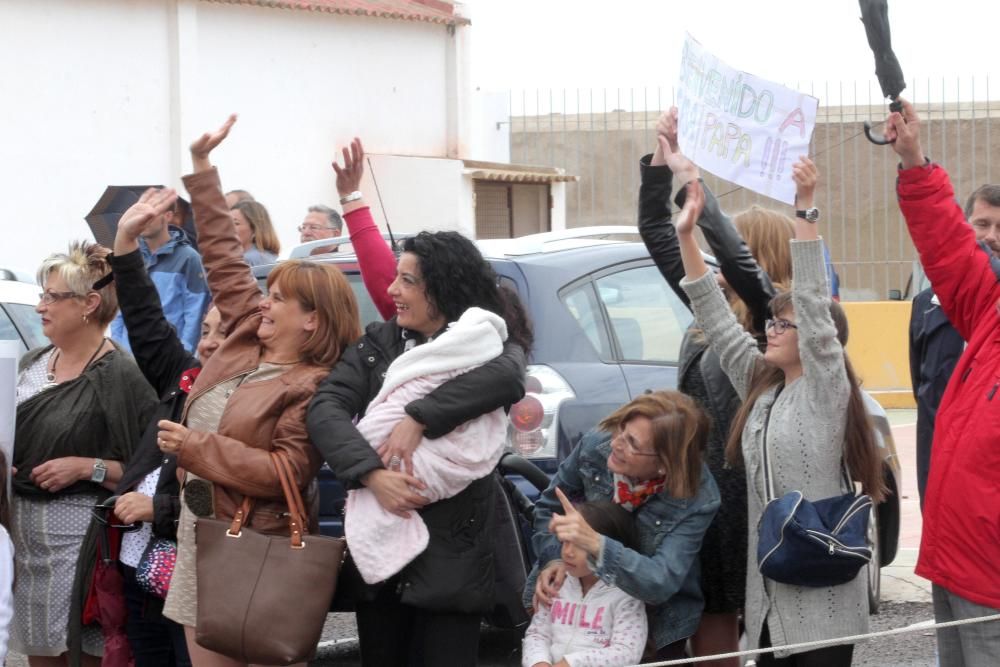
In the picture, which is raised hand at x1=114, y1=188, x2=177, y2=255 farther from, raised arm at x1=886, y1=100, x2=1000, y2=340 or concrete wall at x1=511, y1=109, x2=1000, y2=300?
concrete wall at x1=511, y1=109, x2=1000, y2=300

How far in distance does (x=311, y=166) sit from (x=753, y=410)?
61.3 ft

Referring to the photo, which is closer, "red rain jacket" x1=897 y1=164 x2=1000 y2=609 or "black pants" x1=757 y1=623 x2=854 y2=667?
"red rain jacket" x1=897 y1=164 x2=1000 y2=609

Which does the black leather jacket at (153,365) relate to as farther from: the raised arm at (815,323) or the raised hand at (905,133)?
the raised hand at (905,133)

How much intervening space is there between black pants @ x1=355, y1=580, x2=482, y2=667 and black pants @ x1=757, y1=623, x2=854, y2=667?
2.78 feet

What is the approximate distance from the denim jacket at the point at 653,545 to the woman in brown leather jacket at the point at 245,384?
772 millimetres

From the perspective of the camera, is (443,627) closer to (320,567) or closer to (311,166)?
(320,567)

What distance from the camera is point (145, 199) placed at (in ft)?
16.4

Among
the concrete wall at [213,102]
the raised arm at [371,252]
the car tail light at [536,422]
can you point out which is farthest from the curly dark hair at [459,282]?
the concrete wall at [213,102]

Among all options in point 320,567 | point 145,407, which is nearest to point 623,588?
point 320,567

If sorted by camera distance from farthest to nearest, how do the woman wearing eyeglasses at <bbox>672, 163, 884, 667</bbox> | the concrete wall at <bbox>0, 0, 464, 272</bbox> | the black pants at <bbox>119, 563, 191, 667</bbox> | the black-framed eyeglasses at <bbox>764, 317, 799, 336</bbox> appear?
the concrete wall at <bbox>0, 0, 464, 272</bbox> < the black pants at <bbox>119, 563, 191, 667</bbox> < the black-framed eyeglasses at <bbox>764, 317, 799, 336</bbox> < the woman wearing eyeglasses at <bbox>672, 163, 884, 667</bbox>

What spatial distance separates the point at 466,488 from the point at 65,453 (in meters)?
1.72

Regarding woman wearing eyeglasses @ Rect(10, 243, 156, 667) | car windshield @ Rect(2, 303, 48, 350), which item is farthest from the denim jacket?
car windshield @ Rect(2, 303, 48, 350)

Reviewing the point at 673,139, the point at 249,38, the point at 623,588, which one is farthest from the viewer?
the point at 249,38

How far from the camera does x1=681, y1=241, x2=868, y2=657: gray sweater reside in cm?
414
